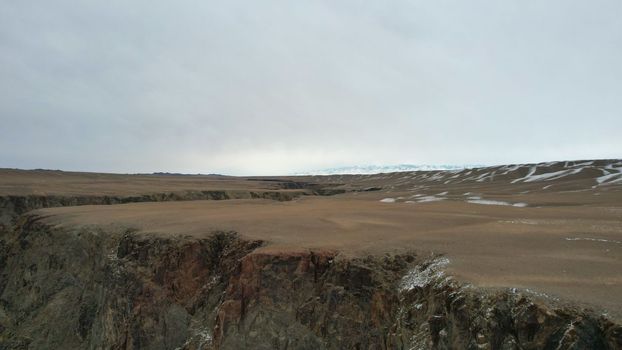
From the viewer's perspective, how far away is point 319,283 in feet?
40.6

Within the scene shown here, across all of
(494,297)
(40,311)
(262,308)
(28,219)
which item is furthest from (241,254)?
(28,219)

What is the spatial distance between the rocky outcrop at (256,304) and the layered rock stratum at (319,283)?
4 cm

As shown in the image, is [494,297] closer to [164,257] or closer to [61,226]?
[164,257]

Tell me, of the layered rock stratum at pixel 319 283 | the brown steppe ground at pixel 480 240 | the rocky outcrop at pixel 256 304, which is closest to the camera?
the rocky outcrop at pixel 256 304

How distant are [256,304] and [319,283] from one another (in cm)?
227

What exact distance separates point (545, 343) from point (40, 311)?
22.4 metres

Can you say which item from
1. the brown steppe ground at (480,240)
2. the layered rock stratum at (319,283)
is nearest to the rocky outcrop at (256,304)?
the layered rock stratum at (319,283)

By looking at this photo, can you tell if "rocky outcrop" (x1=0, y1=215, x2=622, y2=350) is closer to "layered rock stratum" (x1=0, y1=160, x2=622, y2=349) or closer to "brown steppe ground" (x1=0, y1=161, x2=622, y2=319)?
"layered rock stratum" (x1=0, y1=160, x2=622, y2=349)

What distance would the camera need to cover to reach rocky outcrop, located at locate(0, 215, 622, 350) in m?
8.38

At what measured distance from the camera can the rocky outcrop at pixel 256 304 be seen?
838 centimetres

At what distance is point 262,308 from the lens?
40.7 feet

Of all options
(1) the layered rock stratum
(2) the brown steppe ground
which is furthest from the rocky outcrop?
A: (2) the brown steppe ground

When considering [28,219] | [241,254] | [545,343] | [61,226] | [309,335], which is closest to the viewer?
[545,343]

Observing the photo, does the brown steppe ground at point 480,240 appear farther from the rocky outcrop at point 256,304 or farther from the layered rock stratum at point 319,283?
the rocky outcrop at point 256,304
